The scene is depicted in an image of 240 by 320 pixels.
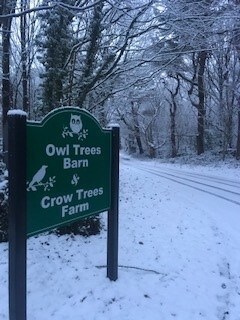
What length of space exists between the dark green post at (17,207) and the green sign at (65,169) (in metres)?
0.11

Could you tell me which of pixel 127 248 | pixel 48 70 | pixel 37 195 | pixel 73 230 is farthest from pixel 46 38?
pixel 37 195

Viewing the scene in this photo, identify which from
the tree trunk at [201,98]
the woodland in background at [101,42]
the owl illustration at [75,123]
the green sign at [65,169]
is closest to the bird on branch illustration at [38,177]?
the green sign at [65,169]

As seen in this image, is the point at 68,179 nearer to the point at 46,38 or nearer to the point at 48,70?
the point at 48,70

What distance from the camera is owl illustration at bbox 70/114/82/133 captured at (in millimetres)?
4309

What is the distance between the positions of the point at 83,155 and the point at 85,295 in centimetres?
175

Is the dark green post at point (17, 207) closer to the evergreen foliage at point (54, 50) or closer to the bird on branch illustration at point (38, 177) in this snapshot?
the bird on branch illustration at point (38, 177)

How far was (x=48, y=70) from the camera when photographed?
945cm

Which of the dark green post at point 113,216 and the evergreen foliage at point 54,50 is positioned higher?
the evergreen foliage at point 54,50

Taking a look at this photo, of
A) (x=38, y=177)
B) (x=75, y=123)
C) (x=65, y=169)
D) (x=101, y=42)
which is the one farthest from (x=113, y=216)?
(x=101, y=42)

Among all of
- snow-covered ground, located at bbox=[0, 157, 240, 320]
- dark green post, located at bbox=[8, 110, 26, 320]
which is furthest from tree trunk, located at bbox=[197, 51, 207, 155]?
dark green post, located at bbox=[8, 110, 26, 320]

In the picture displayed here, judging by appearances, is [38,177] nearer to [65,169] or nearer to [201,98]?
[65,169]

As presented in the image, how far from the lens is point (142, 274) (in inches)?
209

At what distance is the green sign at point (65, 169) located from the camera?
377 cm

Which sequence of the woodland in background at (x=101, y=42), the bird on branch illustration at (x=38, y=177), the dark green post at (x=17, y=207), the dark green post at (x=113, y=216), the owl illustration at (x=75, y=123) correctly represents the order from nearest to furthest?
Result: 1. the dark green post at (x=17, y=207)
2. the bird on branch illustration at (x=38, y=177)
3. the owl illustration at (x=75, y=123)
4. the dark green post at (x=113, y=216)
5. the woodland in background at (x=101, y=42)
